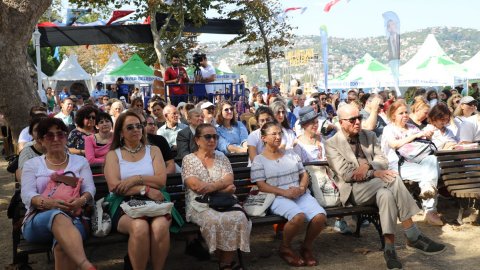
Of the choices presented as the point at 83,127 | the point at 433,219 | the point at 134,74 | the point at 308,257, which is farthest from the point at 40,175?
the point at 134,74

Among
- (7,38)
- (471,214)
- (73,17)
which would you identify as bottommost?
(471,214)

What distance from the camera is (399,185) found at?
5.09m

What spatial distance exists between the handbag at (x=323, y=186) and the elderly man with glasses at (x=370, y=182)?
7 cm

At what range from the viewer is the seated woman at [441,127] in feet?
22.4

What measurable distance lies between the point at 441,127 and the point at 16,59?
6293 mm

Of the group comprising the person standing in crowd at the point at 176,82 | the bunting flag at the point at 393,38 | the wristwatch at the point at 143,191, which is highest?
the bunting flag at the point at 393,38

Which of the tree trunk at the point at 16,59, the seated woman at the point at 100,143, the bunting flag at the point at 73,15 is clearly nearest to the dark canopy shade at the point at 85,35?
the bunting flag at the point at 73,15

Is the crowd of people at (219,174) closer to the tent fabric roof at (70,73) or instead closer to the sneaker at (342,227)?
the sneaker at (342,227)

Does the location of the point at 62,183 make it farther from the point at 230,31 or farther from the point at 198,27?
the point at 198,27

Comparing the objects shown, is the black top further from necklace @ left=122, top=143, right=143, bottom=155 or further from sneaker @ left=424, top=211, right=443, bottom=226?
sneaker @ left=424, top=211, right=443, bottom=226

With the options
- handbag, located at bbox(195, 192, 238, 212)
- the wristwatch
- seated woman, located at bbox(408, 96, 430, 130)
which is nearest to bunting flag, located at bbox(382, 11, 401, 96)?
seated woman, located at bbox(408, 96, 430, 130)

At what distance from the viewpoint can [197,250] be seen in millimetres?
5332

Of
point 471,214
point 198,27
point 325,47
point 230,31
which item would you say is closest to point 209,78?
point 230,31

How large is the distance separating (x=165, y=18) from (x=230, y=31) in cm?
415
